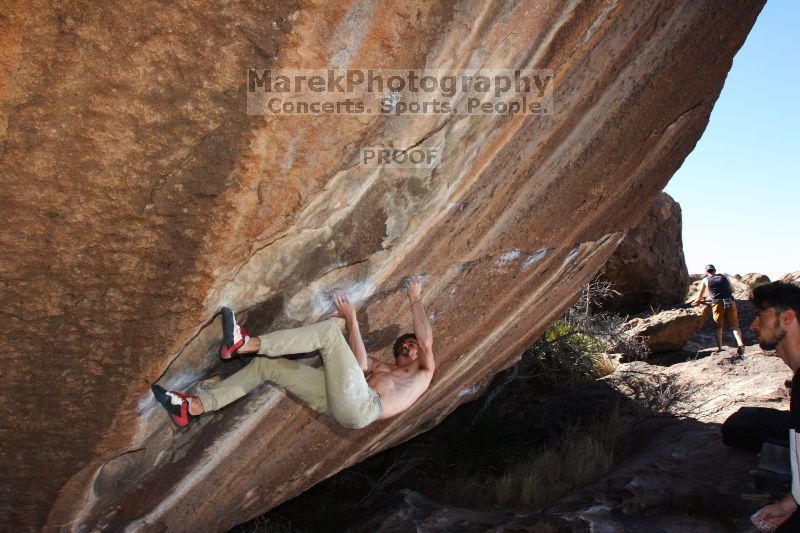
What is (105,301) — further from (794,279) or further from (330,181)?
(794,279)

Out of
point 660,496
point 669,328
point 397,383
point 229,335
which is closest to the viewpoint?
point 229,335

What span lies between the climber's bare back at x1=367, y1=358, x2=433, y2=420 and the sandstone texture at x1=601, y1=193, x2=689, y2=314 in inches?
315

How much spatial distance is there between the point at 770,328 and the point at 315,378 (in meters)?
2.53

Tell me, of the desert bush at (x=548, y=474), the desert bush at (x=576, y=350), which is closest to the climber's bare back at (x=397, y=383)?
the desert bush at (x=548, y=474)

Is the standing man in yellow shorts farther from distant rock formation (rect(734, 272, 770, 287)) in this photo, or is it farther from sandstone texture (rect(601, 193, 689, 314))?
distant rock formation (rect(734, 272, 770, 287))

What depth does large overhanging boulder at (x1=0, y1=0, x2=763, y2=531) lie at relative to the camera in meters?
2.46

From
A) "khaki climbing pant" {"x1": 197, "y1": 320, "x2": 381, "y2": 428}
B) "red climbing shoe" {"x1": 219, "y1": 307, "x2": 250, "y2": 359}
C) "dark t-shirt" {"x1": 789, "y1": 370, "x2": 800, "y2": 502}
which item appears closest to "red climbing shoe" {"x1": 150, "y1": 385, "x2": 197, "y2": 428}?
"khaki climbing pant" {"x1": 197, "y1": 320, "x2": 381, "y2": 428}

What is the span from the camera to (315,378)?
3770mm

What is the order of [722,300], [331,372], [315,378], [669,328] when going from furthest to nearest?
[669,328] → [722,300] → [315,378] → [331,372]

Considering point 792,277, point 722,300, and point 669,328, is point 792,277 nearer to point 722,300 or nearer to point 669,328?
point 669,328

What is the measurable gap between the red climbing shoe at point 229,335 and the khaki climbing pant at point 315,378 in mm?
173

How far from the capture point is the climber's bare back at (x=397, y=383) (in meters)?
3.93

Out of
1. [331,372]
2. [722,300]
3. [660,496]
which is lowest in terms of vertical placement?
[660,496]

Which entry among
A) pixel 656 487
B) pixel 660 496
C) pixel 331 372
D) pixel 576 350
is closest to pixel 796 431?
pixel 660 496
